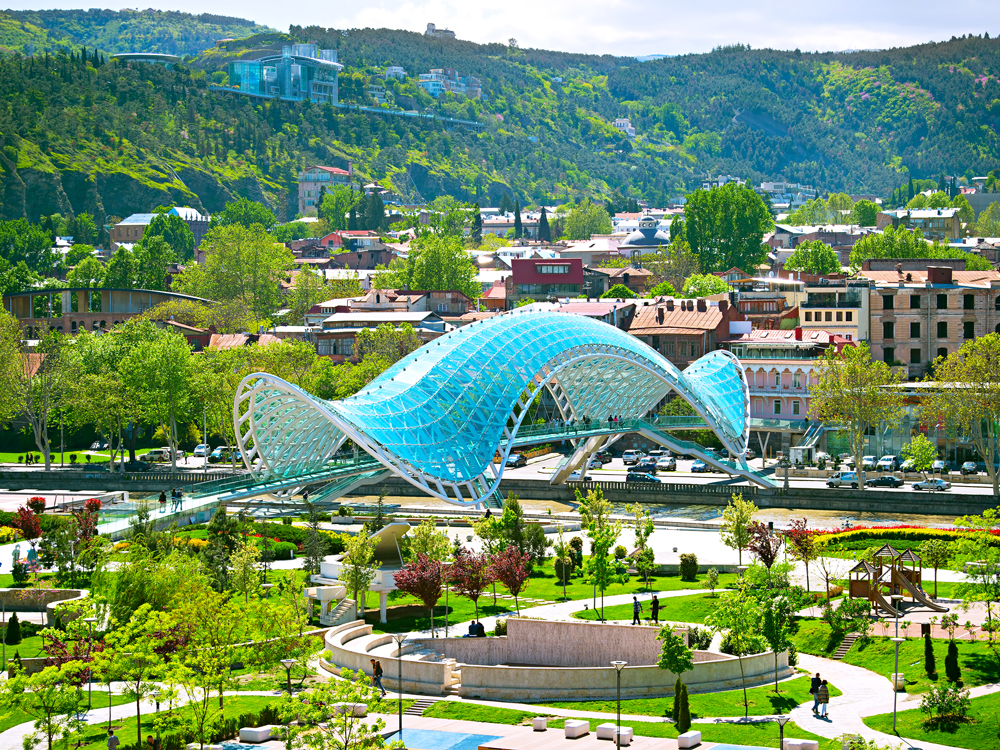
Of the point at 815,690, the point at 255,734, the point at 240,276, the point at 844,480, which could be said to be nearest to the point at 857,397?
the point at 844,480

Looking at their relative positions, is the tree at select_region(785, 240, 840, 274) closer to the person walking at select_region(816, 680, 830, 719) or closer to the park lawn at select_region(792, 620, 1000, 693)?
the park lawn at select_region(792, 620, 1000, 693)

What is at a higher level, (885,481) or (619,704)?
(619,704)

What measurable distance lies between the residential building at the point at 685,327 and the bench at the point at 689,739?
78.8 meters

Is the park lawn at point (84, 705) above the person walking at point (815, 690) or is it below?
below

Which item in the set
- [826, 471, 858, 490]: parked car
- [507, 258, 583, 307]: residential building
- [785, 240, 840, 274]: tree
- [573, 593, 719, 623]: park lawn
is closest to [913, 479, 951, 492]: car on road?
[826, 471, 858, 490]: parked car

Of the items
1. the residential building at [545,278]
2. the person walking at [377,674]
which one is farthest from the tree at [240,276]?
the person walking at [377,674]

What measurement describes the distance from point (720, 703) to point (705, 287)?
10779 centimetres

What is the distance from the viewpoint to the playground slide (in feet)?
167

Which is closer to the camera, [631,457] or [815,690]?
[815,690]

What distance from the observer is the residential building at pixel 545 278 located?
156875 mm

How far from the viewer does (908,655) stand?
4534 centimetres

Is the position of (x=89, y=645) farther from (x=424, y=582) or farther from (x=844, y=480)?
(x=844, y=480)

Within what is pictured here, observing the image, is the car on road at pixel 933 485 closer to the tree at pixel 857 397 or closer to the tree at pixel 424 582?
the tree at pixel 857 397

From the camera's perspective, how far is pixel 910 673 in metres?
43.5
